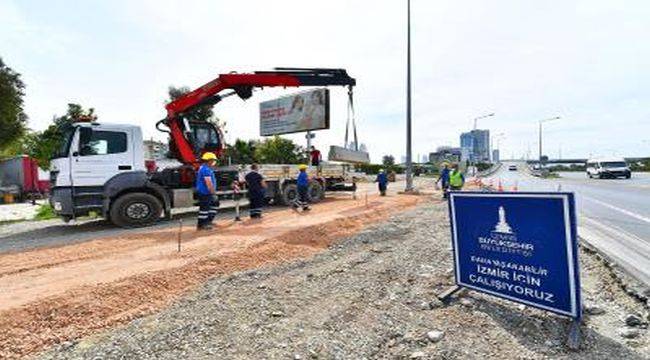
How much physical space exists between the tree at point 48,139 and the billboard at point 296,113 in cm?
1230

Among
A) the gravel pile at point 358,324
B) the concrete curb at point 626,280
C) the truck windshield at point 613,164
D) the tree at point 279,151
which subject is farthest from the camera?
the tree at point 279,151

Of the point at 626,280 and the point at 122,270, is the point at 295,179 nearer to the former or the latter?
the point at 122,270

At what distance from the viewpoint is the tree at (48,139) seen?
43.9 ft

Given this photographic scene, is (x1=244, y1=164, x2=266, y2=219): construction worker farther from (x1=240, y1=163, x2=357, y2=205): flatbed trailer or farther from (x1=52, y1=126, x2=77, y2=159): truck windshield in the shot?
(x1=52, y1=126, x2=77, y2=159): truck windshield

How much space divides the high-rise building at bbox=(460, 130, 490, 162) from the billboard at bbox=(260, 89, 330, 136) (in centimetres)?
3076

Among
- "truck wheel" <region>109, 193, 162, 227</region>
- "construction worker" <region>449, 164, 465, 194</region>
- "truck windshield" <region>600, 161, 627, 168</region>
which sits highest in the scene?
"truck windshield" <region>600, 161, 627, 168</region>

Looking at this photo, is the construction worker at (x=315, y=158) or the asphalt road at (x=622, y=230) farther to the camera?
the construction worker at (x=315, y=158)

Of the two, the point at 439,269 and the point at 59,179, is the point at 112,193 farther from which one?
the point at 439,269

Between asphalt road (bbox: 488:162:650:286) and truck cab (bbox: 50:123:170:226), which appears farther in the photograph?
truck cab (bbox: 50:123:170:226)

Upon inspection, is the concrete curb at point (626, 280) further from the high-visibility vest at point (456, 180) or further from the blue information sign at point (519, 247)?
the high-visibility vest at point (456, 180)

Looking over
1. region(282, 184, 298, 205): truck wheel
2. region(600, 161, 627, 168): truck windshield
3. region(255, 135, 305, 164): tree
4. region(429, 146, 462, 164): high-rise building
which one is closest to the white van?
region(600, 161, 627, 168): truck windshield

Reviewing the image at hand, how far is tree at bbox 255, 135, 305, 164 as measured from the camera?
172ft

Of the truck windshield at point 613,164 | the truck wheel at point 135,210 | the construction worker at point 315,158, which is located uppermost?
the construction worker at point 315,158

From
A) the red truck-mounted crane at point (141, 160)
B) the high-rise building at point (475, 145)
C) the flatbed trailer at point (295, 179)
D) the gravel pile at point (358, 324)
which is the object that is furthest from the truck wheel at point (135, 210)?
the high-rise building at point (475, 145)
